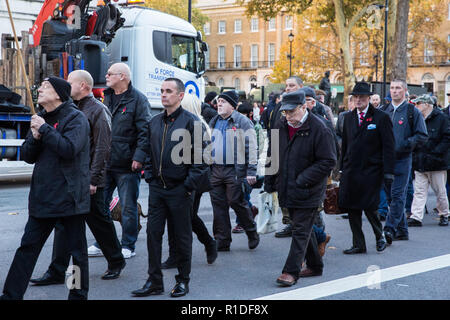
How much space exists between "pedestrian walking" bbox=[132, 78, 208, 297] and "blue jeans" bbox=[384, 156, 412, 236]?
3.52m

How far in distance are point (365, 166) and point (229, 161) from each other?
1529 mm

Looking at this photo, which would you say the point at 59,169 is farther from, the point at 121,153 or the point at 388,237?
the point at 388,237

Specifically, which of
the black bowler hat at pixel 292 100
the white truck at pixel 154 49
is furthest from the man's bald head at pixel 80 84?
the white truck at pixel 154 49

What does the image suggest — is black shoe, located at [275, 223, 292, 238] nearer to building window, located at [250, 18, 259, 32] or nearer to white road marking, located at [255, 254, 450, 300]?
white road marking, located at [255, 254, 450, 300]

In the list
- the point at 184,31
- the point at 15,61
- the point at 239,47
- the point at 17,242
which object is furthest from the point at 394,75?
the point at 239,47

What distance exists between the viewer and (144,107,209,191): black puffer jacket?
5.65 metres

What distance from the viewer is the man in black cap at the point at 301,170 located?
19.8 ft

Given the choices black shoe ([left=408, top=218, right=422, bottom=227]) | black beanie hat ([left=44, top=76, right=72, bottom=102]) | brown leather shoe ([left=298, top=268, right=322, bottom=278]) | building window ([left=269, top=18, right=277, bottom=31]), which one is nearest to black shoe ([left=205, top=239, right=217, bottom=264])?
brown leather shoe ([left=298, top=268, right=322, bottom=278])

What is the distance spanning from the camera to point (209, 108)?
9.06 metres

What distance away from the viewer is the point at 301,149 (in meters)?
6.12

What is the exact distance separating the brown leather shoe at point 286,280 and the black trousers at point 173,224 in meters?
0.87

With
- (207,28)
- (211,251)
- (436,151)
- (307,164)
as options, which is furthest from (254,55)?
(307,164)

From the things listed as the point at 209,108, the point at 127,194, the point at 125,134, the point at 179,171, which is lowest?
the point at 127,194
